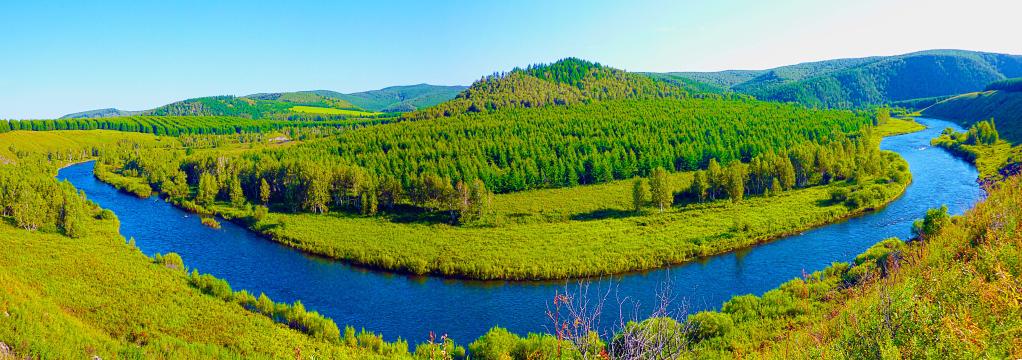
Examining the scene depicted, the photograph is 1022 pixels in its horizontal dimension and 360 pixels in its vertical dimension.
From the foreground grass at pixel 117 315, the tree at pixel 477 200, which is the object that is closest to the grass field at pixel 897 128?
the tree at pixel 477 200

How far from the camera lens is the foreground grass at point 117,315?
2852cm

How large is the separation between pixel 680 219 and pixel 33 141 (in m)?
241

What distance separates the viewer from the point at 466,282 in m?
54.8

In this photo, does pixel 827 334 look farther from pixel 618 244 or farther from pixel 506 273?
pixel 618 244

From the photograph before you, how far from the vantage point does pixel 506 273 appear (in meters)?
55.0

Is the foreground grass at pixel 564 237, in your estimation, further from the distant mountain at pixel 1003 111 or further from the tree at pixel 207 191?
the distant mountain at pixel 1003 111

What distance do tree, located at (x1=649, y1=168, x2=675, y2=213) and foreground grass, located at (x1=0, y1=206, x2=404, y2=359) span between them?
177 feet

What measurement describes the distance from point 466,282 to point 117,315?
30850 mm

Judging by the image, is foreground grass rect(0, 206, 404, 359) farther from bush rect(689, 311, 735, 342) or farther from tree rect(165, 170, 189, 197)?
tree rect(165, 170, 189, 197)

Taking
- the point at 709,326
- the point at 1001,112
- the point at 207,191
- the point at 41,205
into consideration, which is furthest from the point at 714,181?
the point at 1001,112

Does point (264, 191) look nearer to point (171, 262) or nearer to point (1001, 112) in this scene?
point (171, 262)

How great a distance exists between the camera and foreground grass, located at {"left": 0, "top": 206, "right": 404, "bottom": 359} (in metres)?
28.5

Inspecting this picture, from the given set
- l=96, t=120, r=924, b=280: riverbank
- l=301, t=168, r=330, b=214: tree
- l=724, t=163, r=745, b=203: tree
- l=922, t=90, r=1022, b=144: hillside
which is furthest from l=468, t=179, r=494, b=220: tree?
l=922, t=90, r=1022, b=144: hillside

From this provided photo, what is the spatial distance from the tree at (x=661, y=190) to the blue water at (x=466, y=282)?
18.3 metres
